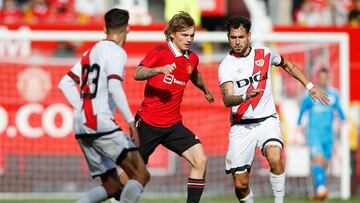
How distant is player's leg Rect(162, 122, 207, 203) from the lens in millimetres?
11766

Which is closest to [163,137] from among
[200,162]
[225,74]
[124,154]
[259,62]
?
[200,162]

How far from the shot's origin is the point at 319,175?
1655cm

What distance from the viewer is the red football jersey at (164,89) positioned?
38.7ft

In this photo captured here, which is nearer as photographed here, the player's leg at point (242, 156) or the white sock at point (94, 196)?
the white sock at point (94, 196)

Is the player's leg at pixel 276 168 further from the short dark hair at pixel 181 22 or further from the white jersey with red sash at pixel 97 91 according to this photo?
the white jersey with red sash at pixel 97 91

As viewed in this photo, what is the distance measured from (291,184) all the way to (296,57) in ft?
7.44

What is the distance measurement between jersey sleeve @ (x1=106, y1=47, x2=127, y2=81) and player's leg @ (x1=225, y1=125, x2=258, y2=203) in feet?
7.06

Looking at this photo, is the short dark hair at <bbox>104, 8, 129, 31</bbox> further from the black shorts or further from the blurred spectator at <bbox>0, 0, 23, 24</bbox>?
the blurred spectator at <bbox>0, 0, 23, 24</bbox>

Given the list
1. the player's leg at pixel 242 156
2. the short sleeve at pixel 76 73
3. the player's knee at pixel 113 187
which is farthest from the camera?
the player's leg at pixel 242 156

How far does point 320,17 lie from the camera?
24828 mm

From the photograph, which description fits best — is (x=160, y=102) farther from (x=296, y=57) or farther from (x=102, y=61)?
(x=296, y=57)

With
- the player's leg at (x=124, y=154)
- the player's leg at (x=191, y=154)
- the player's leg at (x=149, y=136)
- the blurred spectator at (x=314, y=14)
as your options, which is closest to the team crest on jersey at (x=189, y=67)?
the player's leg at (x=191, y=154)

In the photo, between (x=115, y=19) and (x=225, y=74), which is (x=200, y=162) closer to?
(x=225, y=74)

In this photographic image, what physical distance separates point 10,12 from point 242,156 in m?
12.7
